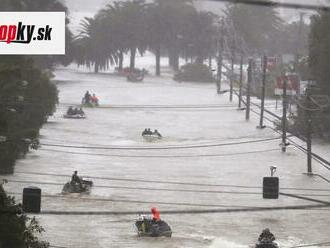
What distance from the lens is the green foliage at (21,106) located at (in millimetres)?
45188

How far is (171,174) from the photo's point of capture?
49.8 meters

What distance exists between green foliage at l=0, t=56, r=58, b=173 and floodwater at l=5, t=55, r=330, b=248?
51.4 inches

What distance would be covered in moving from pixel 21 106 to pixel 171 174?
32.6 ft

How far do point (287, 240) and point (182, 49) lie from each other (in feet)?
348

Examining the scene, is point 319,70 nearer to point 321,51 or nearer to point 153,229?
point 321,51

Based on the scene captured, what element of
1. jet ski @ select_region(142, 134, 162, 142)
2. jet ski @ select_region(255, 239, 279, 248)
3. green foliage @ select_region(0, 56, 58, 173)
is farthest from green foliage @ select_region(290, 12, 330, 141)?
jet ski @ select_region(255, 239, 279, 248)

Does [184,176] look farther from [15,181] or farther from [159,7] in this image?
[159,7]

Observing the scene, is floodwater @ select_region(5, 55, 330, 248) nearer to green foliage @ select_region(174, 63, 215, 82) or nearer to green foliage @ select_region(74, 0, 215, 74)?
green foliage @ select_region(174, 63, 215, 82)

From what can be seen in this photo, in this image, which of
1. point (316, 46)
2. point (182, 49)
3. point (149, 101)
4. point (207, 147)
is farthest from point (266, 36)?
point (207, 147)

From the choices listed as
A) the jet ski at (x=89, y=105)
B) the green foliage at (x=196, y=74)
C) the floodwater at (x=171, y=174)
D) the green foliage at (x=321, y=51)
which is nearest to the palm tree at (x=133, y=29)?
the green foliage at (x=196, y=74)

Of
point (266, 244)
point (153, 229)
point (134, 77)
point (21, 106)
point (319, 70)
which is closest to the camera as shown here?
point (266, 244)

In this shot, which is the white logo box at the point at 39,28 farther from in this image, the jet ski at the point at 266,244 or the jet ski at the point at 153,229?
the jet ski at the point at 266,244

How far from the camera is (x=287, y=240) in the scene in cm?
3197

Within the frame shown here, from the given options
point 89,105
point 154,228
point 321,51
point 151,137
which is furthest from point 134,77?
point 154,228
